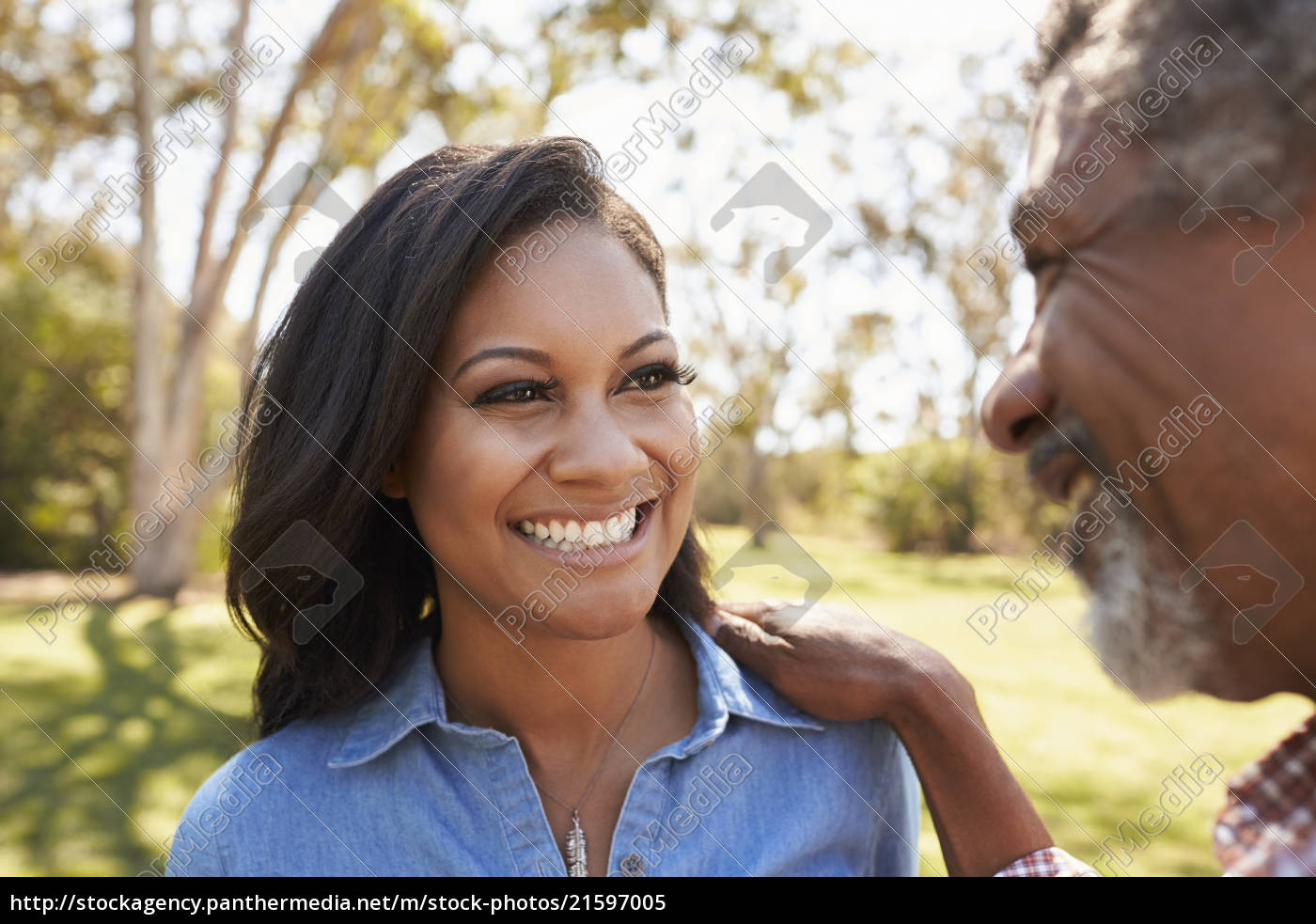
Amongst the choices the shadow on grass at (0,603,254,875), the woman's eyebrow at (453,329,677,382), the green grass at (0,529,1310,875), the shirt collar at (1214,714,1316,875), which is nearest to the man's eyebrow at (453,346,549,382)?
the woman's eyebrow at (453,329,677,382)

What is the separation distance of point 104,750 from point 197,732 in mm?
618

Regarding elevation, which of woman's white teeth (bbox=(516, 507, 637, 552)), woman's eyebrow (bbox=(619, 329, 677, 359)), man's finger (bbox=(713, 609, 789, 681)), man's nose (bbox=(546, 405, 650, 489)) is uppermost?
woman's eyebrow (bbox=(619, 329, 677, 359))

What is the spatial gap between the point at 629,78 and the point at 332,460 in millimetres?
9029

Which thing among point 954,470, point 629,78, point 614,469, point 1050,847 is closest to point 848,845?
point 1050,847

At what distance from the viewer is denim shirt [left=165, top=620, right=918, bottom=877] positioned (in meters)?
1.95

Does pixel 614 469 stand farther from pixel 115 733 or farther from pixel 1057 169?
pixel 115 733

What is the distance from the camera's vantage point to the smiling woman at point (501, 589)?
1.95 meters

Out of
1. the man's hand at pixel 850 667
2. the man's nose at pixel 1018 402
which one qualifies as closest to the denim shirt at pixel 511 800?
the man's hand at pixel 850 667

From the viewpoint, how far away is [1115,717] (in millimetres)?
7809

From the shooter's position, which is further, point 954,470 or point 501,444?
point 954,470

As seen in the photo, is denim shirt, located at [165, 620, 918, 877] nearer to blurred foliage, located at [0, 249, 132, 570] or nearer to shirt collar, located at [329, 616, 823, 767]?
shirt collar, located at [329, 616, 823, 767]

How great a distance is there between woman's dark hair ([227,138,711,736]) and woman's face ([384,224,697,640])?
8 centimetres

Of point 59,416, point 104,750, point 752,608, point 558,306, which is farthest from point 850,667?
point 59,416
